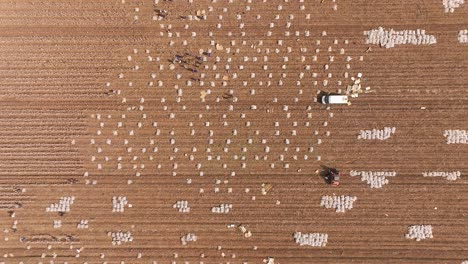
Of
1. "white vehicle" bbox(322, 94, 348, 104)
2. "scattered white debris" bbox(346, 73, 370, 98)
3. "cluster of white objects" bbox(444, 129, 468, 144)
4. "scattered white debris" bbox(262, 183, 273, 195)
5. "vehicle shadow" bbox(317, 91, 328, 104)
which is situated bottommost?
"scattered white debris" bbox(262, 183, 273, 195)

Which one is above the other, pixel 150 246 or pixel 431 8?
pixel 431 8

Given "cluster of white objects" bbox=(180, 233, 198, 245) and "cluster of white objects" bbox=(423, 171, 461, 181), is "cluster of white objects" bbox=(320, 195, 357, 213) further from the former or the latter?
"cluster of white objects" bbox=(180, 233, 198, 245)

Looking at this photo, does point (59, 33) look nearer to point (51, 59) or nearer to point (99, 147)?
point (51, 59)

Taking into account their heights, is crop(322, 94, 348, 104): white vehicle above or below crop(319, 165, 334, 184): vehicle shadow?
above

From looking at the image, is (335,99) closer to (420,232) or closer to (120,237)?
(420,232)

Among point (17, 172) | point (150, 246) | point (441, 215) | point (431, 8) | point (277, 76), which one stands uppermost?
point (431, 8)

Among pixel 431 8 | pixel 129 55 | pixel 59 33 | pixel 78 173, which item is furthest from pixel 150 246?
pixel 431 8

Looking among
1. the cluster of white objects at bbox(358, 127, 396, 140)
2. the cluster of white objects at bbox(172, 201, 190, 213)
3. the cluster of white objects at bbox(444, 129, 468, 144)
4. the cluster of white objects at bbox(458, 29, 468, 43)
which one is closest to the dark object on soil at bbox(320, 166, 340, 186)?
the cluster of white objects at bbox(358, 127, 396, 140)
